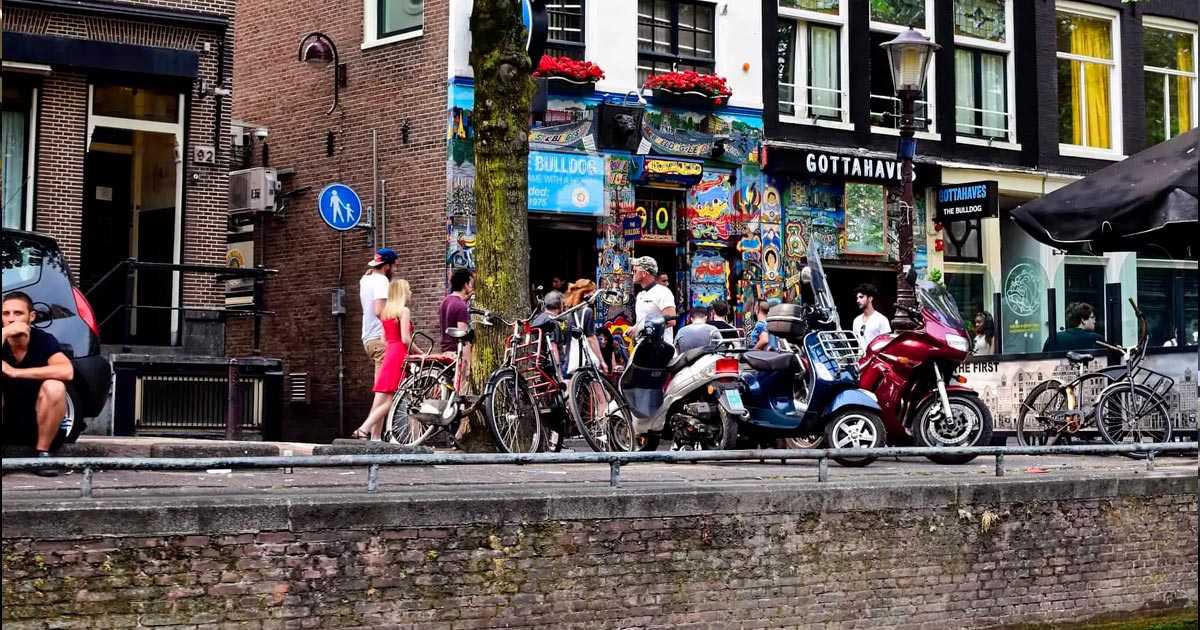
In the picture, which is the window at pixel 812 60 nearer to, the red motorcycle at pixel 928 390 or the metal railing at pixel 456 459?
the red motorcycle at pixel 928 390

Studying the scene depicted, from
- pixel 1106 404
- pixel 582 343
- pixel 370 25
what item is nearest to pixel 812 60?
pixel 370 25

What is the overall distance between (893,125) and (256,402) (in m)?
11.9

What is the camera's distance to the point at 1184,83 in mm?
29188

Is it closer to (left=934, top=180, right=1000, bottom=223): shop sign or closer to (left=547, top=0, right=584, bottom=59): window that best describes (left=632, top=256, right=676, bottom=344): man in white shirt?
(left=547, top=0, right=584, bottom=59): window

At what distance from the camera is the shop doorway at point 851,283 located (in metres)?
24.0

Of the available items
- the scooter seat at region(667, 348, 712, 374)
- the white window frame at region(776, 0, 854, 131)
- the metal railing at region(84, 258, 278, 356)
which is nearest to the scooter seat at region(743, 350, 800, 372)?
the scooter seat at region(667, 348, 712, 374)

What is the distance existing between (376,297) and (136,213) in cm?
488

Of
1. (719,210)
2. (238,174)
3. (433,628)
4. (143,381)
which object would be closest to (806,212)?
(719,210)

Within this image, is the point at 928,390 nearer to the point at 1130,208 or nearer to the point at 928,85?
the point at 1130,208

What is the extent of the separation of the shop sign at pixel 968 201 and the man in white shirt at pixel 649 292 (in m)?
8.46

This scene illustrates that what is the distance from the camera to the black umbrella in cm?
1175

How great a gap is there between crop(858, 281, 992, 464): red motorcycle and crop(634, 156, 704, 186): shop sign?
902cm

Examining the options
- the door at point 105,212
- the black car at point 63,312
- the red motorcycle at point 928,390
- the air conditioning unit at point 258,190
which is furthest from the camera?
the air conditioning unit at point 258,190

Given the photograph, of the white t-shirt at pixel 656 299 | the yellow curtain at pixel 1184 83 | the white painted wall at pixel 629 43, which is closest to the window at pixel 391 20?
the white painted wall at pixel 629 43
